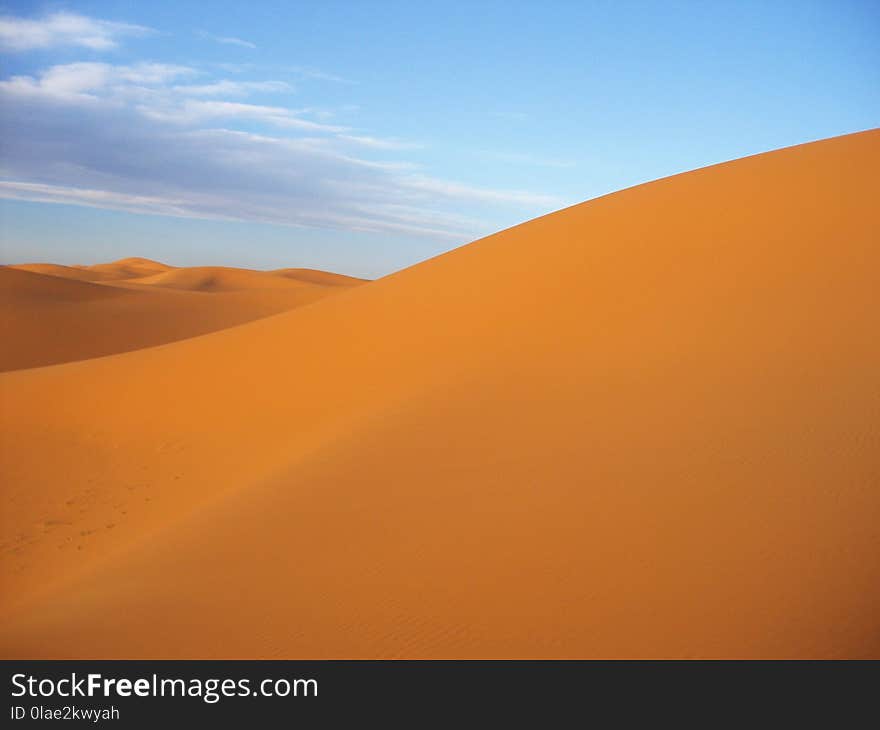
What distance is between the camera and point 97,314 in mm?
31719

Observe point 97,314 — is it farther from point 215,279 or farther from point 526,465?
point 215,279

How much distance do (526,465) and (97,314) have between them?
30415 millimetres

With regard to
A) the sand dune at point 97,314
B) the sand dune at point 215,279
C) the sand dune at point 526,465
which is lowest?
the sand dune at point 526,465

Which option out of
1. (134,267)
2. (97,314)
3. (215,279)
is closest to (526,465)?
(97,314)

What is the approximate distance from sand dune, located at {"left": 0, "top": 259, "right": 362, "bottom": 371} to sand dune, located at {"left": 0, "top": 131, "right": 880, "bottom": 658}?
15382mm

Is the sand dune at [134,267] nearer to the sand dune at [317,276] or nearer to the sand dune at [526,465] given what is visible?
the sand dune at [317,276]

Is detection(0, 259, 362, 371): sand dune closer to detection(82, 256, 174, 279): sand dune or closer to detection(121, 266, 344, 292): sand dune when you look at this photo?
detection(121, 266, 344, 292): sand dune

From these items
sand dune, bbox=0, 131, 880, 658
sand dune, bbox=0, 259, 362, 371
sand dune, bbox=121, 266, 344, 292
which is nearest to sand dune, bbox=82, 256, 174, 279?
sand dune, bbox=121, 266, 344, 292

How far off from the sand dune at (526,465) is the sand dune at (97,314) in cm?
1538

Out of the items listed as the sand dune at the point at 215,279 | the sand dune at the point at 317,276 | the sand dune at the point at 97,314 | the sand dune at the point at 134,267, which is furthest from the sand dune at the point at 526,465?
the sand dune at the point at 134,267

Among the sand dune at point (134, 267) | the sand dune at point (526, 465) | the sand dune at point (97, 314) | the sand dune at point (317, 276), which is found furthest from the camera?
the sand dune at point (134, 267)

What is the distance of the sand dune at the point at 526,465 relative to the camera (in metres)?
4.30
